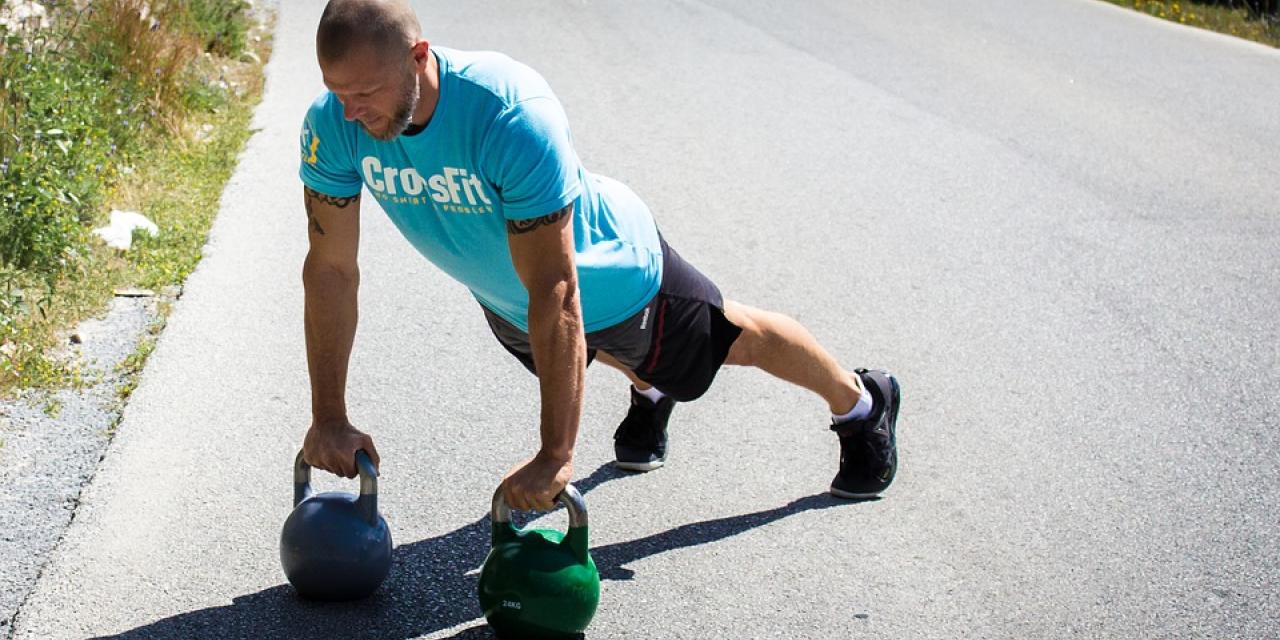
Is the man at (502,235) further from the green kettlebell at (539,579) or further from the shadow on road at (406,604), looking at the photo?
the shadow on road at (406,604)

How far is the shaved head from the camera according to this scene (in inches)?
123

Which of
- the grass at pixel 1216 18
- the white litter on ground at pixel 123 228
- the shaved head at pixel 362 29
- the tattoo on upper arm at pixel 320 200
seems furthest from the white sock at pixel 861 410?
the grass at pixel 1216 18

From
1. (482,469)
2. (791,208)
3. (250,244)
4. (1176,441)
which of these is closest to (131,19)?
(250,244)

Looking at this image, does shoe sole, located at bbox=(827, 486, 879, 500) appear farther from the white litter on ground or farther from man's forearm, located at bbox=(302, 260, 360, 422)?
the white litter on ground

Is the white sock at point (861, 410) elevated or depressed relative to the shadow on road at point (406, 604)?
elevated

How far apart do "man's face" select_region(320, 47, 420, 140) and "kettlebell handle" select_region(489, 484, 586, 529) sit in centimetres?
91

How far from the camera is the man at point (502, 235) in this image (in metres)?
3.26

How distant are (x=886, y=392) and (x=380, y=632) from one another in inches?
71.1

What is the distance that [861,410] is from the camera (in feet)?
14.6

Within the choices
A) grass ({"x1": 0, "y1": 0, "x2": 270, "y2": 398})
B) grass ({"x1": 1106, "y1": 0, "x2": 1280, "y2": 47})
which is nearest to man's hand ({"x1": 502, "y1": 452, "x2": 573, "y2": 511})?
grass ({"x1": 0, "y1": 0, "x2": 270, "y2": 398})

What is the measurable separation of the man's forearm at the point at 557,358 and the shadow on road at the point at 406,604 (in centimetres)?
69

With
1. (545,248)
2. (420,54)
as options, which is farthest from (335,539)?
(420,54)

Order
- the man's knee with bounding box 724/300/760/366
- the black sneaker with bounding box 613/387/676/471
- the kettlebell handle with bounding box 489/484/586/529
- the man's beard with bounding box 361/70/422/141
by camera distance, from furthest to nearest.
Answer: the black sneaker with bounding box 613/387/676/471 → the man's knee with bounding box 724/300/760/366 → the kettlebell handle with bounding box 489/484/586/529 → the man's beard with bounding box 361/70/422/141

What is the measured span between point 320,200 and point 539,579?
1122 mm
